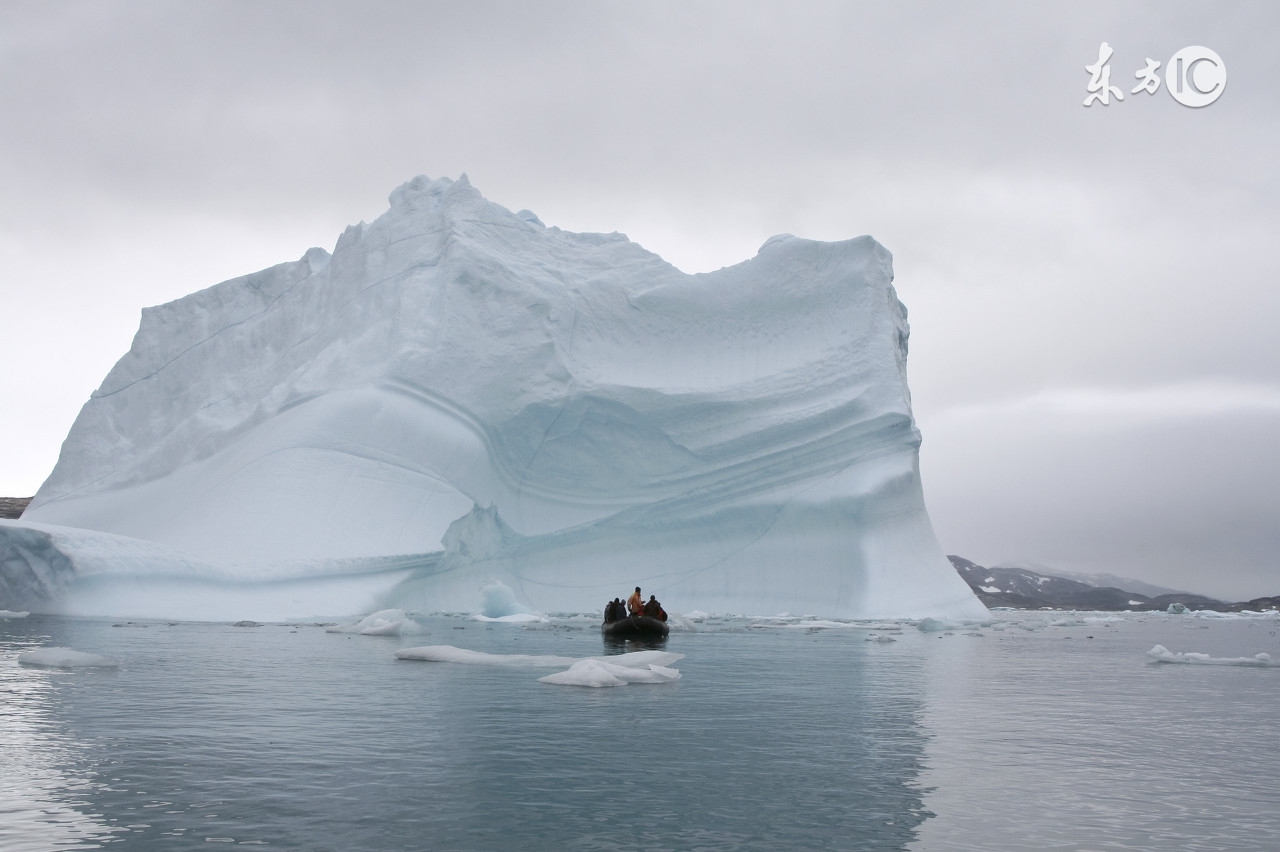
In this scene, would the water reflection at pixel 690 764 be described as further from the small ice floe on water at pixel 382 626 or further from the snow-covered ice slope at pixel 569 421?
the snow-covered ice slope at pixel 569 421

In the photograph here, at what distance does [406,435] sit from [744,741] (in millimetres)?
17085

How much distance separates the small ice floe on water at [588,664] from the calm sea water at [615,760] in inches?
5.9

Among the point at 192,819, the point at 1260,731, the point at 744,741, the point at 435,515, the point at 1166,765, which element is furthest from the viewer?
the point at 435,515

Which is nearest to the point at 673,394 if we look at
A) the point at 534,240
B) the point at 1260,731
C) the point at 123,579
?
the point at 534,240

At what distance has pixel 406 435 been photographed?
21766 mm

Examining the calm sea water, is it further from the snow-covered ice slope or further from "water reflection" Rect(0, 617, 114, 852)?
the snow-covered ice slope

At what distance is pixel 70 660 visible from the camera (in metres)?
8.52

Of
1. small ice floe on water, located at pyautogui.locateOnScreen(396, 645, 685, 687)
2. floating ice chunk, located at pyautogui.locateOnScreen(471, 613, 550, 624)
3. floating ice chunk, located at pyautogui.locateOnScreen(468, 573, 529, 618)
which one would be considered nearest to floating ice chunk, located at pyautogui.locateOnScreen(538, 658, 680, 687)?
small ice floe on water, located at pyautogui.locateOnScreen(396, 645, 685, 687)

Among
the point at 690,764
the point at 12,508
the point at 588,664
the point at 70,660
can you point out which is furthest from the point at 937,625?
the point at 12,508

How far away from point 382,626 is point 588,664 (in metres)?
6.70

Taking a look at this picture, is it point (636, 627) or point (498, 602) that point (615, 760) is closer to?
point (636, 627)

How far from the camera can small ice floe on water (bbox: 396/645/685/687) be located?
813 centimetres

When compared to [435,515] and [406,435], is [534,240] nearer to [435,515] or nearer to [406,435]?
[406,435]

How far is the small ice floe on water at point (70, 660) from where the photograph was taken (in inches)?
335
